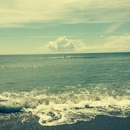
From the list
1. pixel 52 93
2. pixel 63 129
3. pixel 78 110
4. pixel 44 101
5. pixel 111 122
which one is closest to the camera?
pixel 63 129

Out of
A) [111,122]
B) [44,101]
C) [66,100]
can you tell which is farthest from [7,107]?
[111,122]

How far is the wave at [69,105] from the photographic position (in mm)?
23375

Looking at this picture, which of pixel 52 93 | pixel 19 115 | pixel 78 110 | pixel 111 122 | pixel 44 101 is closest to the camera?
pixel 111 122

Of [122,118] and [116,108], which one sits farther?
[116,108]

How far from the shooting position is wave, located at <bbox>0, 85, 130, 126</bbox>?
23375 mm

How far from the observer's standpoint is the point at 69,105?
28219 mm

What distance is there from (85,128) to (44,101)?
37.0ft

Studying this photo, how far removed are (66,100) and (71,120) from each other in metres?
8.67

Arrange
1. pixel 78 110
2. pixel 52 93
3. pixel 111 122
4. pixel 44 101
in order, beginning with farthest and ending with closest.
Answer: pixel 52 93 < pixel 44 101 < pixel 78 110 < pixel 111 122

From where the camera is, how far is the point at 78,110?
26.0m

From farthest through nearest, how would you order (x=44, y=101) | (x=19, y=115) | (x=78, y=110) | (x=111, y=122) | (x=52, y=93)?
1. (x=52, y=93)
2. (x=44, y=101)
3. (x=78, y=110)
4. (x=19, y=115)
5. (x=111, y=122)

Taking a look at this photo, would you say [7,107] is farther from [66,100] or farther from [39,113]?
[66,100]

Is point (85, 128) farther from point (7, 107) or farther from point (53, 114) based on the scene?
point (7, 107)

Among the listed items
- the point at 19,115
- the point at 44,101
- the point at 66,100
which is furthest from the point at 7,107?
the point at 66,100
